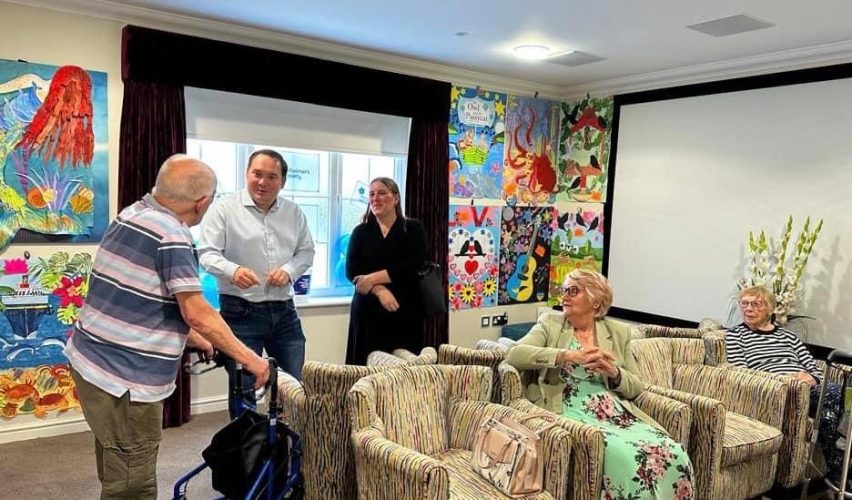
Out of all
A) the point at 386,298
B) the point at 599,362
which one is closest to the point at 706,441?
the point at 599,362

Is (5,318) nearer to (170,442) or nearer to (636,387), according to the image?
(170,442)

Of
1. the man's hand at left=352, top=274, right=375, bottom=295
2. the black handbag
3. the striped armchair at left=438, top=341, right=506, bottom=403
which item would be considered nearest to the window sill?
the man's hand at left=352, top=274, right=375, bottom=295

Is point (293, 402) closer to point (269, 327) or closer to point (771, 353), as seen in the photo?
point (269, 327)

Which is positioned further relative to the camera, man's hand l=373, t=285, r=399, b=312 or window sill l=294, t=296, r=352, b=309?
window sill l=294, t=296, r=352, b=309

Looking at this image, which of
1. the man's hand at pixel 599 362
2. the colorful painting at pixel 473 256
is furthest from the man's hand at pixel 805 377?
the colorful painting at pixel 473 256

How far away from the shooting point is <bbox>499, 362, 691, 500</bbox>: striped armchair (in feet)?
7.88

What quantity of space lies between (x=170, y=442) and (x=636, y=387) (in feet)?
8.56

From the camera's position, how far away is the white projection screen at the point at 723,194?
12.9 feet

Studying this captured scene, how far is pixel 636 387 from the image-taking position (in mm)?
2760

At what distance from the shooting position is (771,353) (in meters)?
3.54

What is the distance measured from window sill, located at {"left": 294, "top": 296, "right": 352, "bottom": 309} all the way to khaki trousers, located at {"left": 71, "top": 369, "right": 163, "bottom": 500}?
99.5 inches

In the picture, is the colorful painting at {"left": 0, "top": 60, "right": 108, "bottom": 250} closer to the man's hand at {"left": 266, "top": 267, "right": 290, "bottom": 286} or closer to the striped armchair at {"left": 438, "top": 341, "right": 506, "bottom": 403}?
the man's hand at {"left": 266, "top": 267, "right": 290, "bottom": 286}

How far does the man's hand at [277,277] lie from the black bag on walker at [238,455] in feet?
2.67

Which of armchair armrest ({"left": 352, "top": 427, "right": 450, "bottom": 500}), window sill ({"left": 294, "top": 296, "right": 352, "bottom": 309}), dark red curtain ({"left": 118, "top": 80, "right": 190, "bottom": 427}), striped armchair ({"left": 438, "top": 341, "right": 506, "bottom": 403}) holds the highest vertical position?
dark red curtain ({"left": 118, "top": 80, "right": 190, "bottom": 427})
